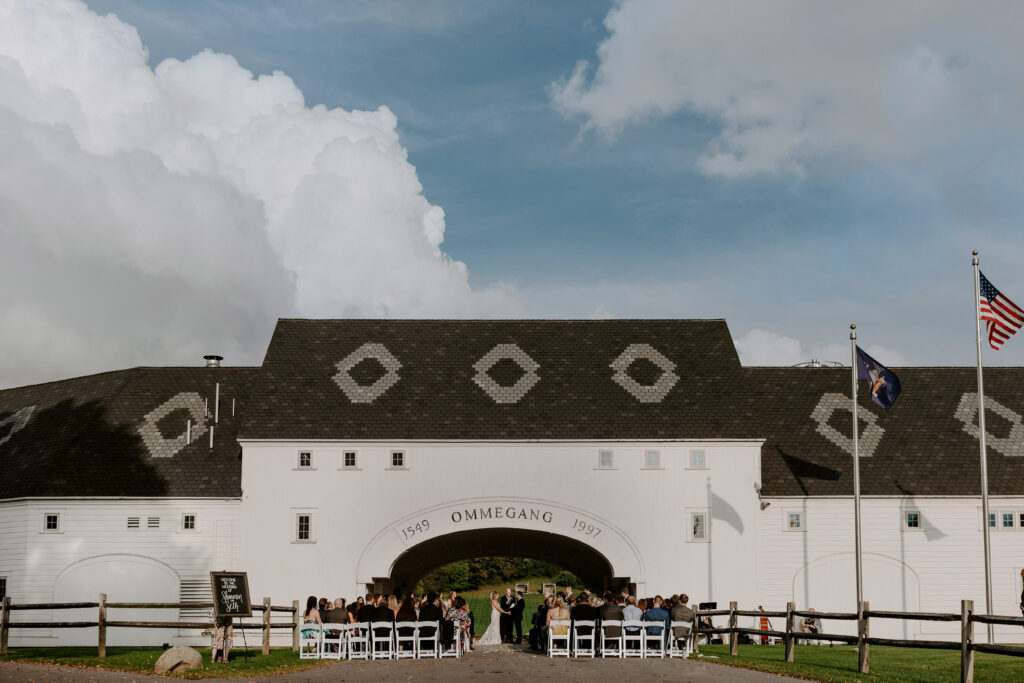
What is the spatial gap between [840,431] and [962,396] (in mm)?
5643

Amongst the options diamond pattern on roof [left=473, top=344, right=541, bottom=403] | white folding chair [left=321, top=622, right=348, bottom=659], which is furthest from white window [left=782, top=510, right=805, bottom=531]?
white folding chair [left=321, top=622, right=348, bottom=659]

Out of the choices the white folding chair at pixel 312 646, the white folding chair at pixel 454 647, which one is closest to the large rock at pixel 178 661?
the white folding chair at pixel 312 646

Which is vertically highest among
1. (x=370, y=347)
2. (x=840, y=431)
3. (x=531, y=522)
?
(x=370, y=347)

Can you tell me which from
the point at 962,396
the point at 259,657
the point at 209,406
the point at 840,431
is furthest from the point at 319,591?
the point at 962,396

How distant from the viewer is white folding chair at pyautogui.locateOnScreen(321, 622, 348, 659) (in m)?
27.0

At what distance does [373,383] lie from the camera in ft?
148

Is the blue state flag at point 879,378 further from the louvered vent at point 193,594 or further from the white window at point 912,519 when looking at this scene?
the louvered vent at point 193,594

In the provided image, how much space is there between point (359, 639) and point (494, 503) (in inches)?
613

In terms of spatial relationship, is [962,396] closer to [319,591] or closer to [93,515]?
[319,591]

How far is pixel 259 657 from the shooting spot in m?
28.8

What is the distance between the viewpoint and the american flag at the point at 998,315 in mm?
32281

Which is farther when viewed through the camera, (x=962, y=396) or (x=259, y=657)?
(x=962, y=396)

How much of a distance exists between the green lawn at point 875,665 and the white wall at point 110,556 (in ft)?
66.5

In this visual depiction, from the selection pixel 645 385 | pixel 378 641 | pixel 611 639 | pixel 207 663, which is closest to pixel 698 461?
pixel 645 385
